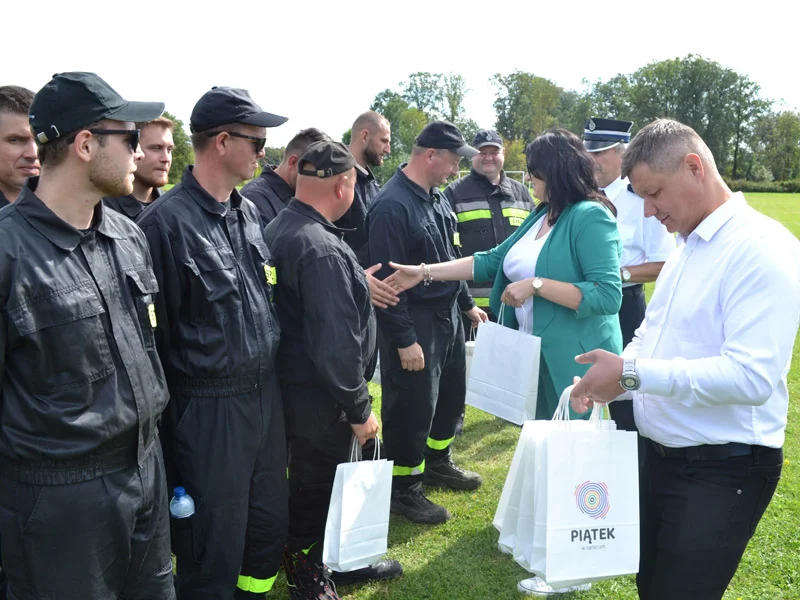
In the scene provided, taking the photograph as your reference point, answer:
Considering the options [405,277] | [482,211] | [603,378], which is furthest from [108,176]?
[482,211]

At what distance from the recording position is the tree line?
228 feet

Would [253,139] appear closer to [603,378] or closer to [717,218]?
[603,378]

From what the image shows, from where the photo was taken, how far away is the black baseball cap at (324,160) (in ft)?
10.4

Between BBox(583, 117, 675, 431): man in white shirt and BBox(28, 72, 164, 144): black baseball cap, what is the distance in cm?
329

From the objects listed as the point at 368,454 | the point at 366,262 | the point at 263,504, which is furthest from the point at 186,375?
the point at 366,262

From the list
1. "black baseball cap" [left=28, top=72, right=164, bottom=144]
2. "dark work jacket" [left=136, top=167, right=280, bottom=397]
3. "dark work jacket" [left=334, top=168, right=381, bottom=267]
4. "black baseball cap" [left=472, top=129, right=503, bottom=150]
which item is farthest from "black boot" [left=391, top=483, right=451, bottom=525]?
"black baseball cap" [left=472, top=129, right=503, bottom=150]

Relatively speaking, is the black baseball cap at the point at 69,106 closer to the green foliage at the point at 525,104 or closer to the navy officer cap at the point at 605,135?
the navy officer cap at the point at 605,135

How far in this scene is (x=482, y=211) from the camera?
20.9 ft

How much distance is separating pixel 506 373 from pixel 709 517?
4.71 ft

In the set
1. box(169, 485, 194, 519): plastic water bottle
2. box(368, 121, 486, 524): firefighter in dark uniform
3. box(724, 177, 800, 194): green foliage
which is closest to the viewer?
box(169, 485, 194, 519): plastic water bottle

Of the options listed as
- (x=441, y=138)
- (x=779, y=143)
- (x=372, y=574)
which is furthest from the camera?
(x=779, y=143)

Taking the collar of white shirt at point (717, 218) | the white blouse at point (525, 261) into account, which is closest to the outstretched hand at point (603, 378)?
the collar of white shirt at point (717, 218)

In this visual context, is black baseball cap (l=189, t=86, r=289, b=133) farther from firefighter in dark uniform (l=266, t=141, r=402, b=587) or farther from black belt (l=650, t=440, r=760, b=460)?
black belt (l=650, t=440, r=760, b=460)

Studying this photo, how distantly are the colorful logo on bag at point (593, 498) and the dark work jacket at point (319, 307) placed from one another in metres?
1.18
